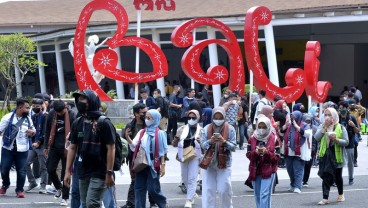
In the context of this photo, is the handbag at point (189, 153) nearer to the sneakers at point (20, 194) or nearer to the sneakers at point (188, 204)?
the sneakers at point (188, 204)

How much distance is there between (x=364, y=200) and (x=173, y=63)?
28674 millimetres

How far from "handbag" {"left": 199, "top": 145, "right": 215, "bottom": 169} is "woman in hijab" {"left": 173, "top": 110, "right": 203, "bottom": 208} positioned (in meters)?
1.57

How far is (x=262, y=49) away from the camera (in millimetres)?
39531

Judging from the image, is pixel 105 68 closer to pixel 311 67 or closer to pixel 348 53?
pixel 311 67

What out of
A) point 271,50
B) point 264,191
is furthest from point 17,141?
point 271,50

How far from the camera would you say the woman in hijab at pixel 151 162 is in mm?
12000

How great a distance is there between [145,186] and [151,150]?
493 millimetres

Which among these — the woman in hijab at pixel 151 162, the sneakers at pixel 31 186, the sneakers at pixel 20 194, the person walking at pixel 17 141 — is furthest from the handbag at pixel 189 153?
the sneakers at pixel 31 186

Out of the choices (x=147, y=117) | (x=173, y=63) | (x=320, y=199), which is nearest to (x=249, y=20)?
(x=320, y=199)

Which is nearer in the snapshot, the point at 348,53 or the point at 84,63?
the point at 84,63

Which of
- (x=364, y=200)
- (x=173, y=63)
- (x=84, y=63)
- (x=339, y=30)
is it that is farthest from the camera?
(x=173, y=63)

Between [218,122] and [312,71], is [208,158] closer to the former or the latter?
[218,122]

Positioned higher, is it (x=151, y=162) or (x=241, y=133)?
(x=151, y=162)

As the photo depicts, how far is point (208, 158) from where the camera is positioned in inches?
472
